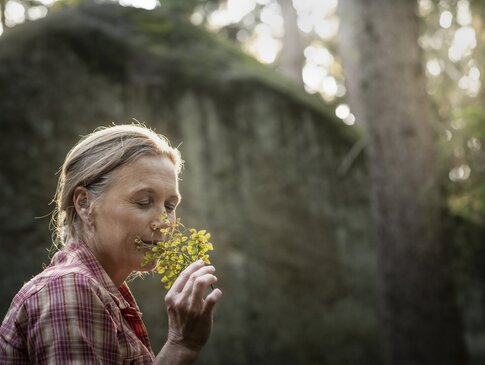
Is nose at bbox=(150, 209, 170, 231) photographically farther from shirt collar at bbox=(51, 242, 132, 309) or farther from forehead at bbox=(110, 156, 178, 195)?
shirt collar at bbox=(51, 242, 132, 309)

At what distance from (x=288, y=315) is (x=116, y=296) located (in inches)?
246

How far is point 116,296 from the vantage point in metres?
2.05

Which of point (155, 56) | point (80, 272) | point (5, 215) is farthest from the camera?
point (155, 56)

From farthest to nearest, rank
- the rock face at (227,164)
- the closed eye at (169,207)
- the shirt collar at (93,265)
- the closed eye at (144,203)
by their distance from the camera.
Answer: the rock face at (227,164)
the closed eye at (169,207)
the closed eye at (144,203)
the shirt collar at (93,265)

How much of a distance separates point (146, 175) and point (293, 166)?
6392 millimetres

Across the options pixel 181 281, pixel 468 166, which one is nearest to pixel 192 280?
pixel 181 281

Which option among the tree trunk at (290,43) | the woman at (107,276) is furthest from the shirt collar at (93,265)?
the tree trunk at (290,43)

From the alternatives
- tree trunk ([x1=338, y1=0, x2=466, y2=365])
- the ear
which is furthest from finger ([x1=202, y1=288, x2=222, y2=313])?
tree trunk ([x1=338, y1=0, x2=466, y2=365])

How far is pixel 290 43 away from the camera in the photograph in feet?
54.6

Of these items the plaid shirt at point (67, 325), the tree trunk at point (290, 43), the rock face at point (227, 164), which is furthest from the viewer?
the tree trunk at point (290, 43)

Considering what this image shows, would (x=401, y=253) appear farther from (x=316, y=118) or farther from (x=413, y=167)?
(x=316, y=118)

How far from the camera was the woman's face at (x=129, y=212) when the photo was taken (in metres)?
2.14

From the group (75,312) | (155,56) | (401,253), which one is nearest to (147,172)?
(75,312)

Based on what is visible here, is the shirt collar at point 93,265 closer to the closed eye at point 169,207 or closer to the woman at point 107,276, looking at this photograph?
the woman at point 107,276
